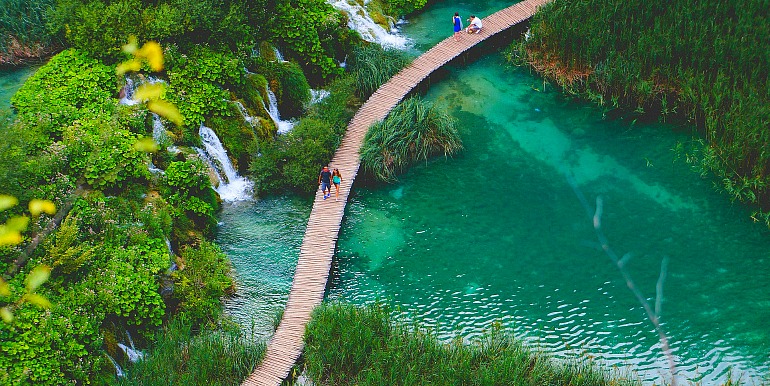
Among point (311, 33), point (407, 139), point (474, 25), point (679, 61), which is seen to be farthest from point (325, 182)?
point (679, 61)

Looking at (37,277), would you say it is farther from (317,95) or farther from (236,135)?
(317,95)

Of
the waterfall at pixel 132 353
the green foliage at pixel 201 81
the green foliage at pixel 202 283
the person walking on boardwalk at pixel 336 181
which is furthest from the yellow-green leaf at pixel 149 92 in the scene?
the waterfall at pixel 132 353

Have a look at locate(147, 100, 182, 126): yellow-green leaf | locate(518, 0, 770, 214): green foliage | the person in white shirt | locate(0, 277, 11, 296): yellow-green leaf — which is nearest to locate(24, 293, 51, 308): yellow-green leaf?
locate(0, 277, 11, 296): yellow-green leaf

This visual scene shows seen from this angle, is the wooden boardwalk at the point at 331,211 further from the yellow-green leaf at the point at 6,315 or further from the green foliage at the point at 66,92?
the green foliage at the point at 66,92

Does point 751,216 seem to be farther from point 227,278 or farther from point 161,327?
point 161,327

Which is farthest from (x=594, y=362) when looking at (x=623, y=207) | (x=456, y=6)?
(x=456, y=6)

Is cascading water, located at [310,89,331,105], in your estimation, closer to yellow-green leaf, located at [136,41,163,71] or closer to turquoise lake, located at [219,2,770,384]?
turquoise lake, located at [219,2,770,384]
